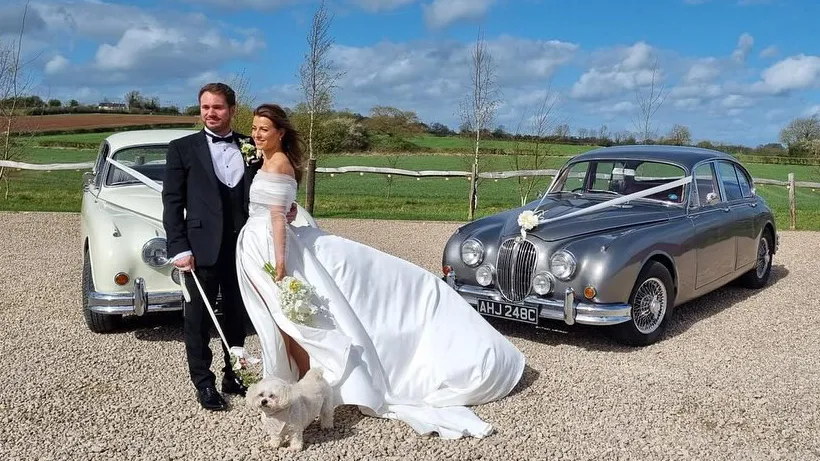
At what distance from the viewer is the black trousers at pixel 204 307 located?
4309 millimetres

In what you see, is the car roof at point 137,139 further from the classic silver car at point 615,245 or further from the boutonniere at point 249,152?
the classic silver car at point 615,245

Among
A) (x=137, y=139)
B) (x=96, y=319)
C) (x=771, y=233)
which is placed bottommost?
(x=96, y=319)

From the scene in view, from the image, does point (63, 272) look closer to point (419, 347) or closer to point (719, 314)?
point (419, 347)

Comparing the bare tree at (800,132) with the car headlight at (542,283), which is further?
the bare tree at (800,132)

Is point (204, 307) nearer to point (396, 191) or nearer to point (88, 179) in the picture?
point (88, 179)

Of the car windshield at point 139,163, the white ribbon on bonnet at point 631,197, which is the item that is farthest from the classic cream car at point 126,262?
the white ribbon on bonnet at point 631,197

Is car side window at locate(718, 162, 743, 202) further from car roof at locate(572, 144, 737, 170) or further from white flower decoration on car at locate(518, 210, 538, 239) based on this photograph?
white flower decoration on car at locate(518, 210, 538, 239)

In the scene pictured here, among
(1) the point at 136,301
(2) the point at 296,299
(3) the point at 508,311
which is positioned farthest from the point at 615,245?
(1) the point at 136,301

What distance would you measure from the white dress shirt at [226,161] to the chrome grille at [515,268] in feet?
8.79

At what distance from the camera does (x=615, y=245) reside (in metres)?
5.86

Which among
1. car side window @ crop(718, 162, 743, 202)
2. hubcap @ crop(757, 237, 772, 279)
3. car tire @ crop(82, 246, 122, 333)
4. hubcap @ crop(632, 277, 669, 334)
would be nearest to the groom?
car tire @ crop(82, 246, 122, 333)

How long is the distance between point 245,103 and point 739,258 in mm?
15130

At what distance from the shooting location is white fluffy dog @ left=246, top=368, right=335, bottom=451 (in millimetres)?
3703

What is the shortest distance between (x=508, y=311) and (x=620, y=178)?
7.58ft
